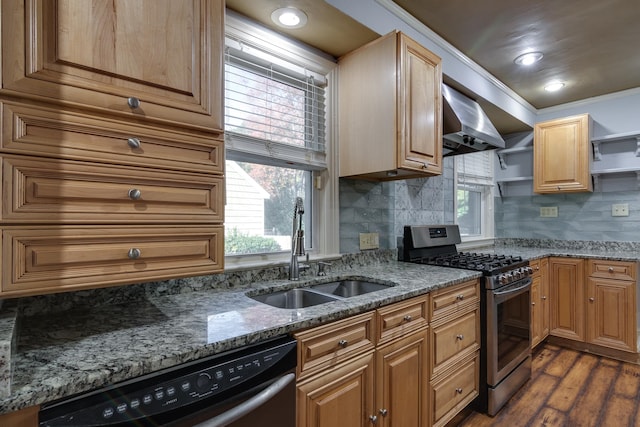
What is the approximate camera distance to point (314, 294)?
167cm

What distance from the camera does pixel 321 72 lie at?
2.10 metres

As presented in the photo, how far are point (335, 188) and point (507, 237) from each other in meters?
2.83

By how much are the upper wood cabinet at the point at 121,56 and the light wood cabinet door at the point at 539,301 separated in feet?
9.61

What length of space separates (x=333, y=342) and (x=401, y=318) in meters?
0.43

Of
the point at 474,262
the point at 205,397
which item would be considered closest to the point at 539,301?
the point at 474,262

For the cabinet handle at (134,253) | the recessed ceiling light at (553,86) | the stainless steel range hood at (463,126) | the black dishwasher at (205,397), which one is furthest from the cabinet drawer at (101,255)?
the recessed ceiling light at (553,86)

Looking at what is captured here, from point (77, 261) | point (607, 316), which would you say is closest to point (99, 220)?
point (77, 261)

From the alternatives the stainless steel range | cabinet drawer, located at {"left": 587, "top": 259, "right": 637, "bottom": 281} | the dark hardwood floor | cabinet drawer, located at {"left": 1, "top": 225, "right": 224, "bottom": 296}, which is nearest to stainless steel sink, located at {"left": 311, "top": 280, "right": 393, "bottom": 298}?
the stainless steel range

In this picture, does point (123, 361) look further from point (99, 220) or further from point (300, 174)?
point (300, 174)

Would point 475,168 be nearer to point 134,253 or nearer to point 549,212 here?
point 549,212

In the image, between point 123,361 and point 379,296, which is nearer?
point 123,361

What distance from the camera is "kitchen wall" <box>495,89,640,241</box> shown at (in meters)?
3.18

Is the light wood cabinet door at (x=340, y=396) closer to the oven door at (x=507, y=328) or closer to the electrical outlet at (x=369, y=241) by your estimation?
the electrical outlet at (x=369, y=241)

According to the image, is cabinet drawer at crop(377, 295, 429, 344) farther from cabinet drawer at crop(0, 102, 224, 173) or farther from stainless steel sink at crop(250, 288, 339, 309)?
cabinet drawer at crop(0, 102, 224, 173)
